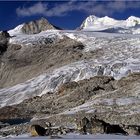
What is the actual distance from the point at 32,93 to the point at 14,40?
133 ft

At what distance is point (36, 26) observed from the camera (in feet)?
441

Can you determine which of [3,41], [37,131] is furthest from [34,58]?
[37,131]

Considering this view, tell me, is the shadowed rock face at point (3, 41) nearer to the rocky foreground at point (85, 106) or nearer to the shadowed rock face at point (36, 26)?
the shadowed rock face at point (36, 26)

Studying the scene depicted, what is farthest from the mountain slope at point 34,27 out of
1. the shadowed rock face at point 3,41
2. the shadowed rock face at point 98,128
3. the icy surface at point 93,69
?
the shadowed rock face at point 98,128

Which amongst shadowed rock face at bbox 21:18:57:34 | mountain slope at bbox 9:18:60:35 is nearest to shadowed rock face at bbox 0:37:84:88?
mountain slope at bbox 9:18:60:35

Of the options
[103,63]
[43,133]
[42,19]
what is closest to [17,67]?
[103,63]

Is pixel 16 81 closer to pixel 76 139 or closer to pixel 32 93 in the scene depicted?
pixel 32 93

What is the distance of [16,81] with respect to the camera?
88.2 metres

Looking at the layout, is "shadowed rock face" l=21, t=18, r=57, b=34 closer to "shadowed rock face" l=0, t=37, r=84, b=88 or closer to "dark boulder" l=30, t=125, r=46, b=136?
"shadowed rock face" l=0, t=37, r=84, b=88

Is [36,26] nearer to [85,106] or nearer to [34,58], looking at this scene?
[34,58]

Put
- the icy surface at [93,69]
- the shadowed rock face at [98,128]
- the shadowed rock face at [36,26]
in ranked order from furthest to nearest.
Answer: the shadowed rock face at [36,26]
the icy surface at [93,69]
the shadowed rock face at [98,128]

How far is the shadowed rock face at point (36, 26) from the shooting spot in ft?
433

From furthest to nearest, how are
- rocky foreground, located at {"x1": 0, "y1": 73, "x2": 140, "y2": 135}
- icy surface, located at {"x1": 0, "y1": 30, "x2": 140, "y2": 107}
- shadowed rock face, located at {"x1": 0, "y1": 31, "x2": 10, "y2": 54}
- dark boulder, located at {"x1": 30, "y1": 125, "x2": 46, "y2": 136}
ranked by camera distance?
shadowed rock face, located at {"x1": 0, "y1": 31, "x2": 10, "y2": 54} → icy surface, located at {"x1": 0, "y1": 30, "x2": 140, "y2": 107} → rocky foreground, located at {"x1": 0, "y1": 73, "x2": 140, "y2": 135} → dark boulder, located at {"x1": 30, "y1": 125, "x2": 46, "y2": 136}

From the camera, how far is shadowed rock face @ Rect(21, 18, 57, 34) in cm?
13185
